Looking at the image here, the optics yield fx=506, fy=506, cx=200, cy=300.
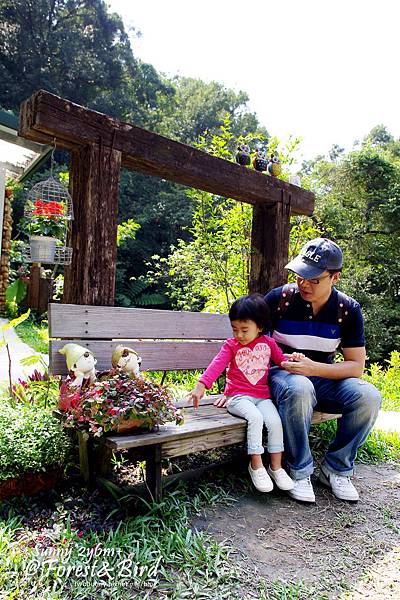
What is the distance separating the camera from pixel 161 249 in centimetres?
1886

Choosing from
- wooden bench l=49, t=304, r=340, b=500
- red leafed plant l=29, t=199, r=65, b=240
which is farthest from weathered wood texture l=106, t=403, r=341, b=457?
red leafed plant l=29, t=199, r=65, b=240

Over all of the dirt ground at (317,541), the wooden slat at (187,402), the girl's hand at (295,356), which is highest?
the girl's hand at (295,356)

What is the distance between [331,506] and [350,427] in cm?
40

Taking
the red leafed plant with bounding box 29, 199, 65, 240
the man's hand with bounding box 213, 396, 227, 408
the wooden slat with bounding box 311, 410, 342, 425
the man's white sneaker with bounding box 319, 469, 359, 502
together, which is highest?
the red leafed plant with bounding box 29, 199, 65, 240

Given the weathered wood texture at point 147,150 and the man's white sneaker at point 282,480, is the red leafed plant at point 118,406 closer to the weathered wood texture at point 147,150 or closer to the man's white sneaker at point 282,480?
the man's white sneaker at point 282,480

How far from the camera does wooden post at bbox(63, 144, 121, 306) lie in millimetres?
2740

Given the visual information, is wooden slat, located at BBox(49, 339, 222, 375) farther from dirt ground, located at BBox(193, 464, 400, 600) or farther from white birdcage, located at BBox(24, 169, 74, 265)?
dirt ground, located at BBox(193, 464, 400, 600)

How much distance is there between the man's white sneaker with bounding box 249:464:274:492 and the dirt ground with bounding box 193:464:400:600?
98mm

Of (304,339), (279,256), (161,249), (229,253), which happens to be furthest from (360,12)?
(161,249)

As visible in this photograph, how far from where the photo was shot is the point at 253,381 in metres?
2.67

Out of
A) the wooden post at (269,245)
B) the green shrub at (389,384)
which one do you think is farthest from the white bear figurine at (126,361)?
the green shrub at (389,384)

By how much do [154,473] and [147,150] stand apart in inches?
73.0

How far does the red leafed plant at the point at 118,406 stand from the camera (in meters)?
2.01

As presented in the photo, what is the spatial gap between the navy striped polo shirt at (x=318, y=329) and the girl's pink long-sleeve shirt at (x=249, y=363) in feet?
0.48
